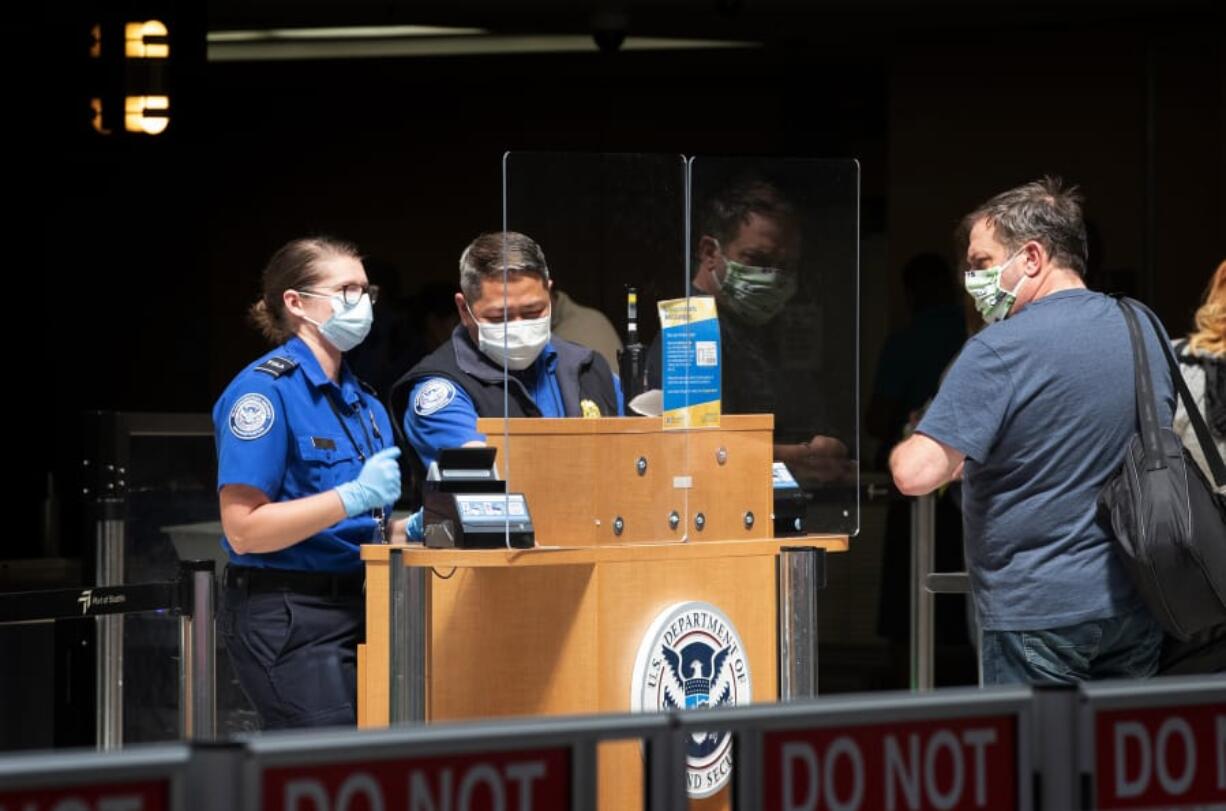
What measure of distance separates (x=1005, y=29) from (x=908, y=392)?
1.63 metres

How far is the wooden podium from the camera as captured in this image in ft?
15.1

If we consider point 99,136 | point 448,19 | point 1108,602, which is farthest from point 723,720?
point 448,19

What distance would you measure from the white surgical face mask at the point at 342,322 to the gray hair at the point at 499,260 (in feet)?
0.82

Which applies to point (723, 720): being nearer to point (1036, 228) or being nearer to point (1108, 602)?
point (1108, 602)

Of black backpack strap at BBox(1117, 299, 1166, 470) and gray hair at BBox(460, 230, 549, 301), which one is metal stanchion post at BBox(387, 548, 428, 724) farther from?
black backpack strap at BBox(1117, 299, 1166, 470)

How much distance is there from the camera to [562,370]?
4984 mm

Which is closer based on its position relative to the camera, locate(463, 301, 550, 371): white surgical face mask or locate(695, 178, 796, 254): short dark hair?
locate(463, 301, 550, 371): white surgical face mask

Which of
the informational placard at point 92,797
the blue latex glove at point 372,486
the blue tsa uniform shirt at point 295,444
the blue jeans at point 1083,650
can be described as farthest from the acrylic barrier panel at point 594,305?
the informational placard at point 92,797

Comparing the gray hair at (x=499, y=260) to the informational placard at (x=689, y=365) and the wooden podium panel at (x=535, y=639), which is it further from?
the wooden podium panel at (x=535, y=639)

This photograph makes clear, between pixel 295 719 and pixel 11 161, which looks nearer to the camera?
pixel 295 719

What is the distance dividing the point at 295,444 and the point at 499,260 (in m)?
0.60

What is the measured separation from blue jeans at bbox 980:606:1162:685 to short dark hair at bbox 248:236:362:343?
5.75 feet

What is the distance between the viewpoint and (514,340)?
4.81 meters

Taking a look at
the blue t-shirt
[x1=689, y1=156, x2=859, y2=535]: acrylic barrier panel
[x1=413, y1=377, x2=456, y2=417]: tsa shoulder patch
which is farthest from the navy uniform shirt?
the blue t-shirt
